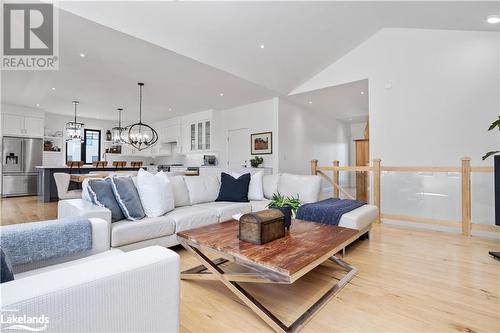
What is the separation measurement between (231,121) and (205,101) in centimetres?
106

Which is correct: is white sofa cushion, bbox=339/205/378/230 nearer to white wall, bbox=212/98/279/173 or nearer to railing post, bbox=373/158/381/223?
railing post, bbox=373/158/381/223

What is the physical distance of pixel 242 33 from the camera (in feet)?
12.8

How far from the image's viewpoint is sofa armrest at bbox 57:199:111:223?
212cm

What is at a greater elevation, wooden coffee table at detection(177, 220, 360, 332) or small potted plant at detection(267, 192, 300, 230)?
small potted plant at detection(267, 192, 300, 230)

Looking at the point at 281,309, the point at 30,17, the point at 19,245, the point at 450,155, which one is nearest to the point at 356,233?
the point at 281,309

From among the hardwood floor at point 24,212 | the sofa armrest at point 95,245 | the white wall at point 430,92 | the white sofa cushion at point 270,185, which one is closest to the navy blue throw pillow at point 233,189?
the white sofa cushion at point 270,185

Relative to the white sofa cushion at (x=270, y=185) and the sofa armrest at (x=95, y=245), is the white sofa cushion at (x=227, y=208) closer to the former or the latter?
the white sofa cushion at (x=270, y=185)

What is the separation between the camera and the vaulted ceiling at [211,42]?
3.23 m

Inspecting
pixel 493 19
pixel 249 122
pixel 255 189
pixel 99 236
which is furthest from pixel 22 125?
pixel 493 19

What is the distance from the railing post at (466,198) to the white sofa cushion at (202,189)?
3.54 m

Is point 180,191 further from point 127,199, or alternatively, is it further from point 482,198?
point 482,198

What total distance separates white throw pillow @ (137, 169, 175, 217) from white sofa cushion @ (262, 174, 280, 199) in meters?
1.64

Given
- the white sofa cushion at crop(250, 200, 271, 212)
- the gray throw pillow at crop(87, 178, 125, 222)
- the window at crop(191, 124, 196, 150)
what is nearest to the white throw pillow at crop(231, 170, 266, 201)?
the white sofa cushion at crop(250, 200, 271, 212)

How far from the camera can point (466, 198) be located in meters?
3.61
